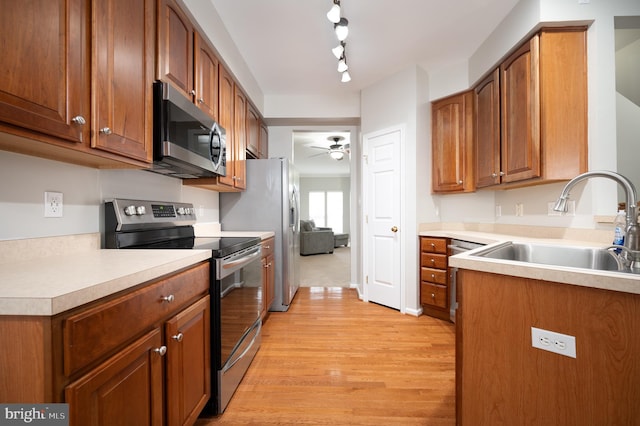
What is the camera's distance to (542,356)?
3.04 ft

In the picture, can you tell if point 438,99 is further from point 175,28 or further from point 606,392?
point 606,392

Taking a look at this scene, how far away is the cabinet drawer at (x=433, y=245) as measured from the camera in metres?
2.62

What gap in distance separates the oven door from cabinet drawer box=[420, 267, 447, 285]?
1.73 meters

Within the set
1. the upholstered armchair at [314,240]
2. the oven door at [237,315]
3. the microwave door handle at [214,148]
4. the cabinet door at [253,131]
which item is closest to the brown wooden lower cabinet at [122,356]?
the oven door at [237,315]

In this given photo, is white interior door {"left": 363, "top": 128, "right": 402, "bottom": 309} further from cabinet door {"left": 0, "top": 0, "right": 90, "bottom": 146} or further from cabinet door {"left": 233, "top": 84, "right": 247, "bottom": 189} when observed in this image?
cabinet door {"left": 0, "top": 0, "right": 90, "bottom": 146}

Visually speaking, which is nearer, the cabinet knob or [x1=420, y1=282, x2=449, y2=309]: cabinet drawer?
the cabinet knob

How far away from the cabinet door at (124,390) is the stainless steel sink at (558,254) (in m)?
1.37

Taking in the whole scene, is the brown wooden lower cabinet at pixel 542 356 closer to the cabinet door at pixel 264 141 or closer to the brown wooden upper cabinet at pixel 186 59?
the brown wooden upper cabinet at pixel 186 59

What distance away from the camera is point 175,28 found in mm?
1562

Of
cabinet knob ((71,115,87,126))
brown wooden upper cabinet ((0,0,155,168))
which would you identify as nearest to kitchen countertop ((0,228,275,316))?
brown wooden upper cabinet ((0,0,155,168))

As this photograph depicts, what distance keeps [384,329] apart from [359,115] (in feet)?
8.34

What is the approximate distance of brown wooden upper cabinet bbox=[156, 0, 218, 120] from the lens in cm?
145

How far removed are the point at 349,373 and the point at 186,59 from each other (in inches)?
90.2

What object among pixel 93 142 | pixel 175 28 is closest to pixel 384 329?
pixel 93 142
